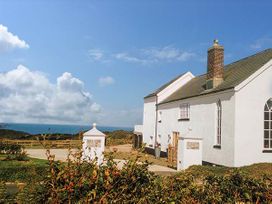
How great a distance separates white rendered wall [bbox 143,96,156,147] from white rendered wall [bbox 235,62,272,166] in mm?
19236

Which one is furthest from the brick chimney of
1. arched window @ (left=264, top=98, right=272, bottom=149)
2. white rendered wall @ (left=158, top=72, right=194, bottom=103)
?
white rendered wall @ (left=158, top=72, right=194, bottom=103)

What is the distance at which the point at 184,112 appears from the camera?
29.3m

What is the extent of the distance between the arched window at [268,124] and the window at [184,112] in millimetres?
8366

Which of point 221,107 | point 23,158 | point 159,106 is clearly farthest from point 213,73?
point 23,158

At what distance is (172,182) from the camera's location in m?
6.05

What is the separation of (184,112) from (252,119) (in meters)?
9.42

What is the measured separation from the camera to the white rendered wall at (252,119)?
20125 mm

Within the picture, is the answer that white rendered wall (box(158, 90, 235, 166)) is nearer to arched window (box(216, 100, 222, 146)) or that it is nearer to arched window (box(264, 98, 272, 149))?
arched window (box(216, 100, 222, 146))

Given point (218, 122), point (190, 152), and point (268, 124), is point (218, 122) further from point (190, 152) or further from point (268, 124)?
point (268, 124)

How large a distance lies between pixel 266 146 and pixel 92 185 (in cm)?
1831

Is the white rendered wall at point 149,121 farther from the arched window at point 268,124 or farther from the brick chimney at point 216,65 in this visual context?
the arched window at point 268,124

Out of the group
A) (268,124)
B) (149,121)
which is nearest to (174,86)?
(149,121)

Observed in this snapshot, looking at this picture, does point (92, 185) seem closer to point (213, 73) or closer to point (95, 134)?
point (95, 134)

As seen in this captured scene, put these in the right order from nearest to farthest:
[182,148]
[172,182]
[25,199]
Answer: [25,199] → [172,182] → [182,148]
